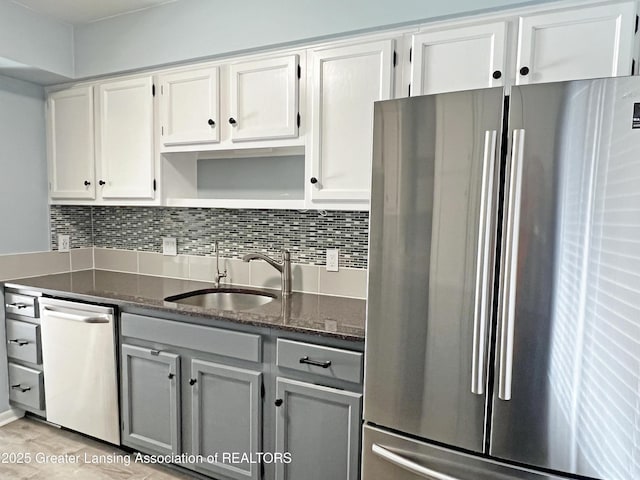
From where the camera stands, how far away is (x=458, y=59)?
5.58ft

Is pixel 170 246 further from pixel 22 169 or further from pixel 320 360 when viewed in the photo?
pixel 320 360

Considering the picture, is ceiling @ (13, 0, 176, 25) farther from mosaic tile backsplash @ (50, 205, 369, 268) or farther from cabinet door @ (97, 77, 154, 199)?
mosaic tile backsplash @ (50, 205, 369, 268)

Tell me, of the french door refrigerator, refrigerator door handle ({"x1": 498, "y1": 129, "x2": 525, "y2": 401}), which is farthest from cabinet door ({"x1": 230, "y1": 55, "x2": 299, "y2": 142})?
refrigerator door handle ({"x1": 498, "y1": 129, "x2": 525, "y2": 401})

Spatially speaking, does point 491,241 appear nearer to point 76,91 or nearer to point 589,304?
point 589,304

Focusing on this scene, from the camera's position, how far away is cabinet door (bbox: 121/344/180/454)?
2.06 m

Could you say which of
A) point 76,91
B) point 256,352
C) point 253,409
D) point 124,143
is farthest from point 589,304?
point 76,91

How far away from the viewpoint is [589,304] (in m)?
1.15

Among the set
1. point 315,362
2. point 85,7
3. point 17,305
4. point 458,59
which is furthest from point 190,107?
point 17,305

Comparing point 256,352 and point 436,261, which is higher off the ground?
point 436,261

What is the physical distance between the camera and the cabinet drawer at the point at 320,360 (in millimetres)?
1629

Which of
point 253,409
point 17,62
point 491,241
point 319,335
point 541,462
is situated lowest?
point 253,409

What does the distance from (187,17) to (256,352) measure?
179cm

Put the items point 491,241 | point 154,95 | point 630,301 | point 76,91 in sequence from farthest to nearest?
point 76,91 → point 154,95 → point 491,241 → point 630,301

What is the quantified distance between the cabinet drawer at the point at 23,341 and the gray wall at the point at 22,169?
484 millimetres
